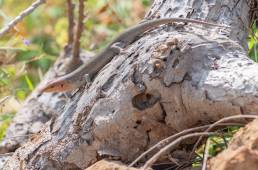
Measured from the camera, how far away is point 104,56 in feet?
13.5

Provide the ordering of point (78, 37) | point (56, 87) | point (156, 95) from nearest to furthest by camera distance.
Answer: point (156, 95) < point (56, 87) < point (78, 37)

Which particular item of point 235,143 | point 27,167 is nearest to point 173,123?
point 235,143

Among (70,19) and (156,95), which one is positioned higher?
(70,19)

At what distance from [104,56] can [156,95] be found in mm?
1101

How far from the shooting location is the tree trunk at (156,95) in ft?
9.66

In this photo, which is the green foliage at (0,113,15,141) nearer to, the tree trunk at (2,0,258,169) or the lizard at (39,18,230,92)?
the lizard at (39,18,230,92)

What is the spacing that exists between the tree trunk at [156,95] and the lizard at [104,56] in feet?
0.16

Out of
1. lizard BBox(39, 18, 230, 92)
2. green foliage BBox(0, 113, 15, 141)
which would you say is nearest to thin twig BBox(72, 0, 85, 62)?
lizard BBox(39, 18, 230, 92)

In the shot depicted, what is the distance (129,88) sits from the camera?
3.12 metres

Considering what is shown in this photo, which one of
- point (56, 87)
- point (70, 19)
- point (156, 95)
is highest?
point (70, 19)

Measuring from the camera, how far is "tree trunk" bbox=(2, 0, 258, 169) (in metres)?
2.94

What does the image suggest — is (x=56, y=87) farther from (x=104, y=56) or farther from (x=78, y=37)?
(x=104, y=56)

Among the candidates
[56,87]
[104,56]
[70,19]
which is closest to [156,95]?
[104,56]

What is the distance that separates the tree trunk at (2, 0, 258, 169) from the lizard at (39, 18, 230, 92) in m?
0.05
